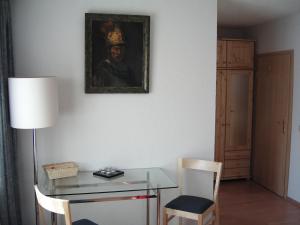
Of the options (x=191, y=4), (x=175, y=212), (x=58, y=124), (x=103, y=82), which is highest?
(x=191, y=4)

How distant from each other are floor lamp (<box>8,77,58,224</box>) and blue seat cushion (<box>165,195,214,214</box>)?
131 centimetres

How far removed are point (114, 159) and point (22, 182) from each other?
856mm

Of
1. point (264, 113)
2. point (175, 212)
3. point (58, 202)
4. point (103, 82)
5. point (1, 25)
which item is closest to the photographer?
point (58, 202)

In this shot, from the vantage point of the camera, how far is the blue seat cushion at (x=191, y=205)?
2.73 meters

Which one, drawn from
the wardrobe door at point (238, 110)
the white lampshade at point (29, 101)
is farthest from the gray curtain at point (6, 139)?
the wardrobe door at point (238, 110)

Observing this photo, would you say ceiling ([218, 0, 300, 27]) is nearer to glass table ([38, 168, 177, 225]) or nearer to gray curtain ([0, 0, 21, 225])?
glass table ([38, 168, 177, 225])

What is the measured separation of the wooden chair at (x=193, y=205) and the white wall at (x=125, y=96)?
0.56ft

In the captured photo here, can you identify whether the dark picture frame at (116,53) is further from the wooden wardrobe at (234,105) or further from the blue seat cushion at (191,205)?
the wooden wardrobe at (234,105)

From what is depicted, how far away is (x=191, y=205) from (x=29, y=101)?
1.60 m

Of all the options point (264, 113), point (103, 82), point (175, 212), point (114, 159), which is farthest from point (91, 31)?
point (264, 113)

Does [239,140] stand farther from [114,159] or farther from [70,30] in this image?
[70,30]

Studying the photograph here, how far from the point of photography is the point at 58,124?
2.92m

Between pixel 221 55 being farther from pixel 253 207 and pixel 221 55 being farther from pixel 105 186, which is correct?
pixel 105 186

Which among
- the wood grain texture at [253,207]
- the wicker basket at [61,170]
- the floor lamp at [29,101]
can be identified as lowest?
the wood grain texture at [253,207]
